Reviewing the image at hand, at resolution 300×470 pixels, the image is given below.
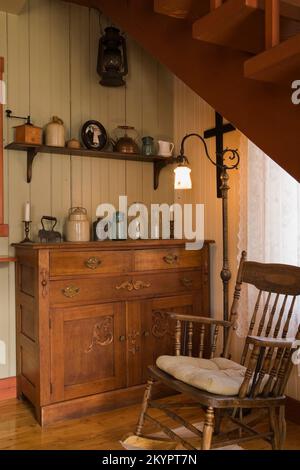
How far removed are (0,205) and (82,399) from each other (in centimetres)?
130

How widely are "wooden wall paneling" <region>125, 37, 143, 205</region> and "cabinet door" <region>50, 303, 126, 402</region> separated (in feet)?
3.32

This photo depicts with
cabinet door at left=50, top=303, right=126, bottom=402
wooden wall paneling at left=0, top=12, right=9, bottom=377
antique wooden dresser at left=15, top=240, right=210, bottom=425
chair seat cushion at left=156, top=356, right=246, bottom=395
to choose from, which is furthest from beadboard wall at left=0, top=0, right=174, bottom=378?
chair seat cushion at left=156, top=356, right=246, bottom=395

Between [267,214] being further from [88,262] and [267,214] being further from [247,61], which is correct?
[247,61]

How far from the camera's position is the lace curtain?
2.19 m

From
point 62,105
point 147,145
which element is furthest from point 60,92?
point 147,145

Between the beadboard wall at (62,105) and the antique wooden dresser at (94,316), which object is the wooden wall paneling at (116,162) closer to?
the beadboard wall at (62,105)

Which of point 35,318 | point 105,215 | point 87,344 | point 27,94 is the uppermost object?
point 27,94

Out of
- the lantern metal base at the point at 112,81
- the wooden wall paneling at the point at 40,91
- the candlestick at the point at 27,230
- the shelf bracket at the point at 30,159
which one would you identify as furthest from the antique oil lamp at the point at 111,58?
the candlestick at the point at 27,230

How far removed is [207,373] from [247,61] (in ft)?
4.04

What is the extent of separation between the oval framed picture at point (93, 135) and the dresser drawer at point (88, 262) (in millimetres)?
843

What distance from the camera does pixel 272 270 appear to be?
1.98m

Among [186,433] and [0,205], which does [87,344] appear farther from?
[0,205]

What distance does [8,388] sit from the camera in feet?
8.68
